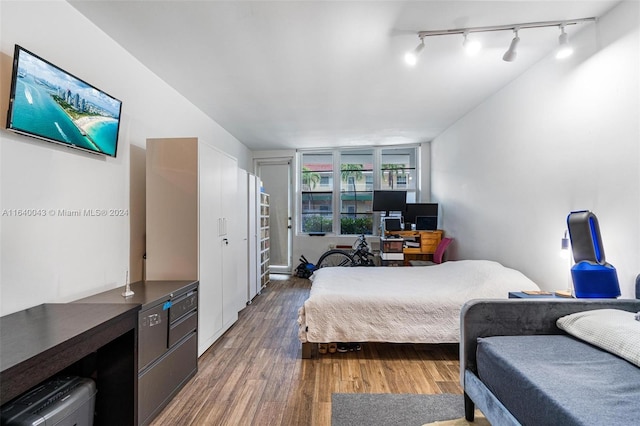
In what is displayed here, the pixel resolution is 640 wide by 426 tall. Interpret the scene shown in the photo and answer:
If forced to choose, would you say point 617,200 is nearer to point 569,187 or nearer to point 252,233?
point 569,187

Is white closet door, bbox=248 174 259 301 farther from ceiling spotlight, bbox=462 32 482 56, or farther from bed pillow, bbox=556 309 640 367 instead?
bed pillow, bbox=556 309 640 367

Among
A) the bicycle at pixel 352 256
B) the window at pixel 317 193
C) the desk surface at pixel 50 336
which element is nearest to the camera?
the desk surface at pixel 50 336

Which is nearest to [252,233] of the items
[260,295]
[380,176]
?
[260,295]

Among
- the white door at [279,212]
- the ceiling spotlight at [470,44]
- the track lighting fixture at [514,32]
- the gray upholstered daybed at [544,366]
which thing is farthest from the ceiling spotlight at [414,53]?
the white door at [279,212]

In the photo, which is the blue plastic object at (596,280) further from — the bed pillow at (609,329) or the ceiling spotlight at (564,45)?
the ceiling spotlight at (564,45)

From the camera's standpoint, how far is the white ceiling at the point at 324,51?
177 cm

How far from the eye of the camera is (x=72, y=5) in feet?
5.69

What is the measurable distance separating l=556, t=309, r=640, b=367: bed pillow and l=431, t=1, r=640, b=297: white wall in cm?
51

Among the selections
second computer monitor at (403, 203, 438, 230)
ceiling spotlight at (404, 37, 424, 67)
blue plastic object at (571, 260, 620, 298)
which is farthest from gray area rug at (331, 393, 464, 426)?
second computer monitor at (403, 203, 438, 230)

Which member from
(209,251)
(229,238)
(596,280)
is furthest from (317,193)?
(596,280)

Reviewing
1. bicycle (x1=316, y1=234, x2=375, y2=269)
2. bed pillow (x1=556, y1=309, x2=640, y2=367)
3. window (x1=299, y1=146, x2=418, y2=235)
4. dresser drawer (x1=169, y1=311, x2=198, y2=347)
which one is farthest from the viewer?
window (x1=299, y1=146, x2=418, y2=235)

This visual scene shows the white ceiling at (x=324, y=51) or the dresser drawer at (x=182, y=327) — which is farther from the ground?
the white ceiling at (x=324, y=51)

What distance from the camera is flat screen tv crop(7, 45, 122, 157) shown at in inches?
54.0

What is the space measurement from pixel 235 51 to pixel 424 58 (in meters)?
1.67
